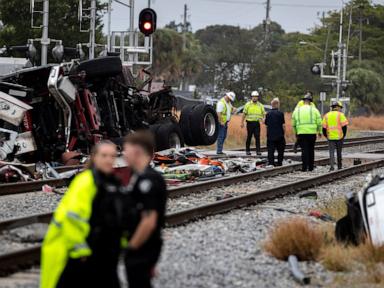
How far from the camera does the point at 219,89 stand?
90812mm

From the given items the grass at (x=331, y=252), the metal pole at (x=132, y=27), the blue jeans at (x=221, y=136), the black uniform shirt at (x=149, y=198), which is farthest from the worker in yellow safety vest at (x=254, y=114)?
the black uniform shirt at (x=149, y=198)

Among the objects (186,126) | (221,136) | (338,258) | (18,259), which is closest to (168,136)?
(186,126)

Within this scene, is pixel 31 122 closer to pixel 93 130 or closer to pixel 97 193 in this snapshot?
pixel 93 130

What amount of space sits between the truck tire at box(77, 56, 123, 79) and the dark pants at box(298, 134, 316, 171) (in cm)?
453

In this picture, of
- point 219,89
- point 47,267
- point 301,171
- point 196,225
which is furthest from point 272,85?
point 47,267

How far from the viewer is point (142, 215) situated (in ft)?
18.8

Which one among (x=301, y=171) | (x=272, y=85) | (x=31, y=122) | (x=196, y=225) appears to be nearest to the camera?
(x=196, y=225)

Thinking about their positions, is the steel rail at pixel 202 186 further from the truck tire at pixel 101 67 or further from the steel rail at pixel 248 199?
the truck tire at pixel 101 67

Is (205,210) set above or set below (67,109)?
below

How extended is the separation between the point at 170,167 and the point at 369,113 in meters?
71.8

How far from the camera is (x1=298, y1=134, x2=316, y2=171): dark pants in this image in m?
20.5

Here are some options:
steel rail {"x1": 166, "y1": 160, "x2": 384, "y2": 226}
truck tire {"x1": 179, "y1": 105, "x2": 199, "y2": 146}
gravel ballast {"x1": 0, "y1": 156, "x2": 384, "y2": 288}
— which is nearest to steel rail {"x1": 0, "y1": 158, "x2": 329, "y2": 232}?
gravel ballast {"x1": 0, "y1": 156, "x2": 384, "y2": 288}

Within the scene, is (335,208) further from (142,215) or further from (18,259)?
(142,215)

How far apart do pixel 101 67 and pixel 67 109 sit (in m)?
1.39
